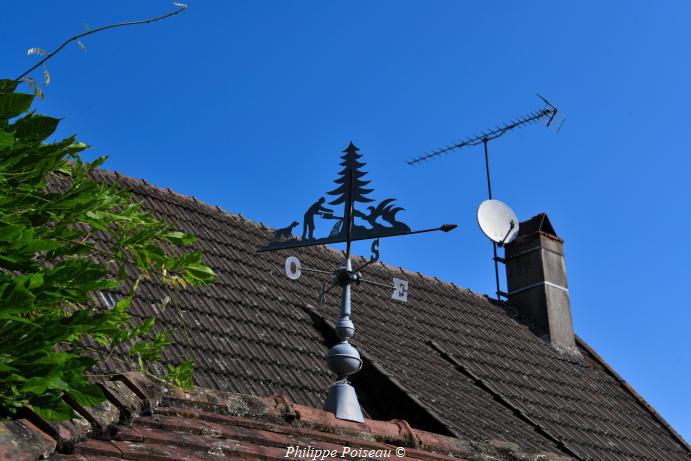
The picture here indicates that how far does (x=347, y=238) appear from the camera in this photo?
5648mm

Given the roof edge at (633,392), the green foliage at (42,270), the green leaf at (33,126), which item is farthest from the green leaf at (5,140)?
the roof edge at (633,392)

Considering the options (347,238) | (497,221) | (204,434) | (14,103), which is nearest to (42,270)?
(14,103)

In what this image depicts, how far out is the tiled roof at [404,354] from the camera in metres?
7.23

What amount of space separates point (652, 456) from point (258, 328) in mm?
4895

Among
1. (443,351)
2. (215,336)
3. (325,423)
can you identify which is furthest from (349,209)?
(443,351)

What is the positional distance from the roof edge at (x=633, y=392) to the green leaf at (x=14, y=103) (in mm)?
10061

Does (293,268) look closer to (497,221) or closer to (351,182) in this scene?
(351,182)

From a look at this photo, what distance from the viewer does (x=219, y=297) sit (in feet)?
26.5

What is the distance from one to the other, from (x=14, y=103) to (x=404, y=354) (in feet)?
20.9

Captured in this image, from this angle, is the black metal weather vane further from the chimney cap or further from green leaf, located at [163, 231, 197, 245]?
the chimney cap

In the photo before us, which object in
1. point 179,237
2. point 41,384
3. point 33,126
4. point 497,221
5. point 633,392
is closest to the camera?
point 41,384

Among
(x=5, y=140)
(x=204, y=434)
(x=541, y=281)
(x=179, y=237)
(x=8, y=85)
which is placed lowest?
(x=204, y=434)

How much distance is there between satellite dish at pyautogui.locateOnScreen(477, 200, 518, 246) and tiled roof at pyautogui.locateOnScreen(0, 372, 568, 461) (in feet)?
27.8

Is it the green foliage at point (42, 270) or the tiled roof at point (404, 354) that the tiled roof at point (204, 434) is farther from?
the tiled roof at point (404, 354)
